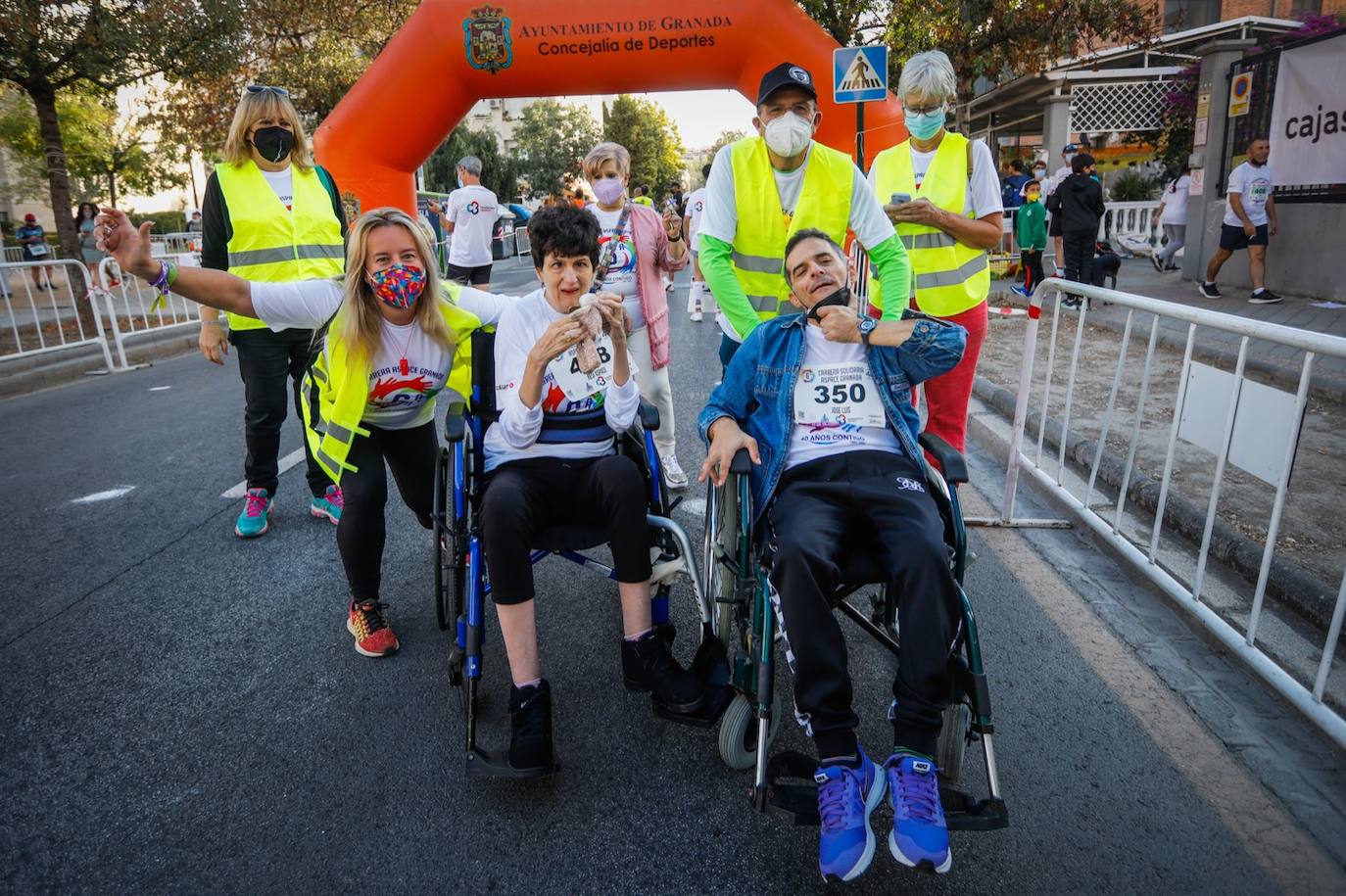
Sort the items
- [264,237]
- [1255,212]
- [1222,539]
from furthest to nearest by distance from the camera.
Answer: [1255,212]
[264,237]
[1222,539]

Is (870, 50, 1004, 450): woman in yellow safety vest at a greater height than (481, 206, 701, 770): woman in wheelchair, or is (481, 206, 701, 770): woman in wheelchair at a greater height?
(870, 50, 1004, 450): woman in yellow safety vest

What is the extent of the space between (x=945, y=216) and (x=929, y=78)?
21.8 inches

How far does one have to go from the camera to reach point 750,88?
934cm

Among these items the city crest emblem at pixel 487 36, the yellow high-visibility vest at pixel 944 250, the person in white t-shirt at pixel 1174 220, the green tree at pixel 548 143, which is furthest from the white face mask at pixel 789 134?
the green tree at pixel 548 143

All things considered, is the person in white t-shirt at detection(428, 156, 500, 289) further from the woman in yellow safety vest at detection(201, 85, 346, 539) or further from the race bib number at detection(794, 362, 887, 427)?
the race bib number at detection(794, 362, 887, 427)

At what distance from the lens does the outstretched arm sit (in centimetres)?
254

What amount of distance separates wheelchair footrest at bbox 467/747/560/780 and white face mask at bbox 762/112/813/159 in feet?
7.40

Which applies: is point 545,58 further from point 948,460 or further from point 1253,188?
point 948,460

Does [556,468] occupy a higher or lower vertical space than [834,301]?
lower

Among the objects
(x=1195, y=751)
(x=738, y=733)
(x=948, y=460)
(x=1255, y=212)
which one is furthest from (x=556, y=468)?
(x=1255, y=212)

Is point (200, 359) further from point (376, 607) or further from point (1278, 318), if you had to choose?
point (1278, 318)

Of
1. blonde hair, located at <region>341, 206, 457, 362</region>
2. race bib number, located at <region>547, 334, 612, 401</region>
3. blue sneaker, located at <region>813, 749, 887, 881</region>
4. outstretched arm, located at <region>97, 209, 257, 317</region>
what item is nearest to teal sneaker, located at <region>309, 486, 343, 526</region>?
outstretched arm, located at <region>97, 209, 257, 317</region>

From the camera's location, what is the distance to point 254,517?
4168 millimetres

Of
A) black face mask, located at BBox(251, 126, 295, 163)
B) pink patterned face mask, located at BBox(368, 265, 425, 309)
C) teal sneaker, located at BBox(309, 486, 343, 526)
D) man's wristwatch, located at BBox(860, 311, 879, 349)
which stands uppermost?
black face mask, located at BBox(251, 126, 295, 163)
